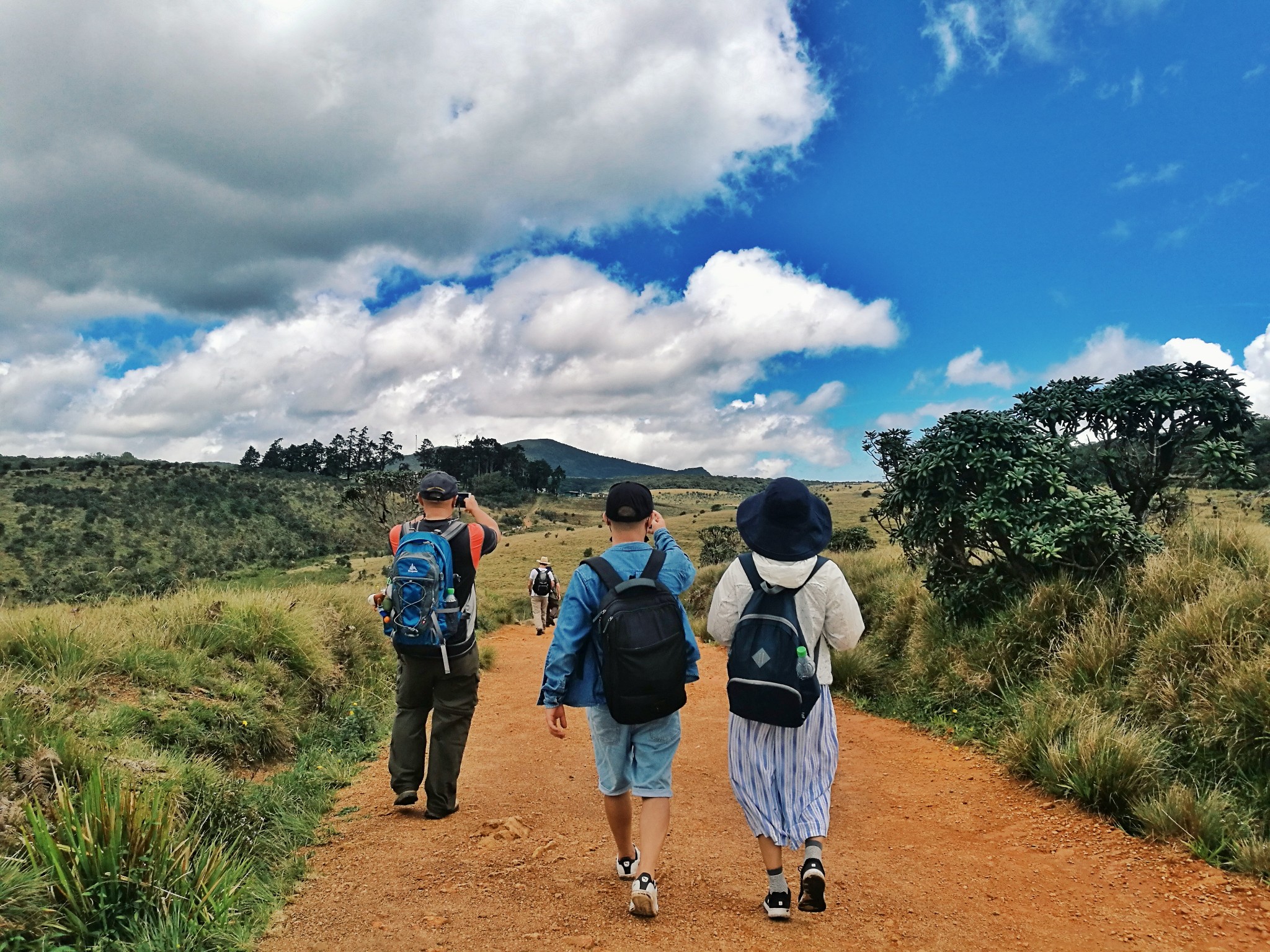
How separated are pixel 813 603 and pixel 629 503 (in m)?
1.04

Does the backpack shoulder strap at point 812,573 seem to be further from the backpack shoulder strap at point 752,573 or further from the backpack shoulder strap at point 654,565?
the backpack shoulder strap at point 654,565

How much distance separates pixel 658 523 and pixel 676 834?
2.34 metres

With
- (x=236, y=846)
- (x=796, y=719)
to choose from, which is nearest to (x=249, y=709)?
(x=236, y=846)

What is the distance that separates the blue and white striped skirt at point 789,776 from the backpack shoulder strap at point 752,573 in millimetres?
614

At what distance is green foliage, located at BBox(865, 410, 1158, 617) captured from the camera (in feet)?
25.1

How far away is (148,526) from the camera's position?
4481 cm

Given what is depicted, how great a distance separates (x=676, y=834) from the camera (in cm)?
497

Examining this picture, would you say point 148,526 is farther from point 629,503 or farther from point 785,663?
point 785,663

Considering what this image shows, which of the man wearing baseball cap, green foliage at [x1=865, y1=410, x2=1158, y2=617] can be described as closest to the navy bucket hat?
the man wearing baseball cap

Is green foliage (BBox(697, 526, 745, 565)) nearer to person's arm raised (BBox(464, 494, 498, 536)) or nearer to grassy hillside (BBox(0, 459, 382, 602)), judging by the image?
person's arm raised (BBox(464, 494, 498, 536))

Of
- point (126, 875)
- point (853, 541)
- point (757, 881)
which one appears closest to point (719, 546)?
point (853, 541)

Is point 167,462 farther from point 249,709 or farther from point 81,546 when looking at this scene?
point 249,709

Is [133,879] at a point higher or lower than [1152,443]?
lower

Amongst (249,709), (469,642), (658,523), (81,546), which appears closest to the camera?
(658,523)
